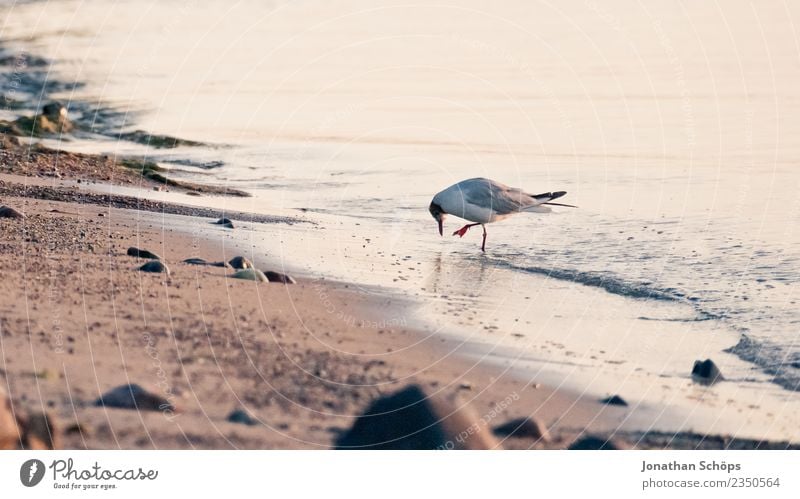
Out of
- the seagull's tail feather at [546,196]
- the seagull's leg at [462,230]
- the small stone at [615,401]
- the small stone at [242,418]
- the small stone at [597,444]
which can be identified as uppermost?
the seagull's tail feather at [546,196]

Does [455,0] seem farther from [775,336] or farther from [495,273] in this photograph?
[775,336]

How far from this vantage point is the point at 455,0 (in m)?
19.4

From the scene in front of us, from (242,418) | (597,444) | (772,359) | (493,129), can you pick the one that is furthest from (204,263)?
(493,129)

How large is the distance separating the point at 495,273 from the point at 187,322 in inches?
185

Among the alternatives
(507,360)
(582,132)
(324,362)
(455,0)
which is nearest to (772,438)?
(507,360)

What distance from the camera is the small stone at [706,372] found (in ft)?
25.7

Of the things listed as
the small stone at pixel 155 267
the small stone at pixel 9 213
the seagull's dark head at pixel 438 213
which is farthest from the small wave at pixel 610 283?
the small stone at pixel 9 213

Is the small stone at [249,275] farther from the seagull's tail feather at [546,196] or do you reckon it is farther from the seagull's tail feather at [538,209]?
the seagull's tail feather at [538,209]

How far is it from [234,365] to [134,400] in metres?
0.92

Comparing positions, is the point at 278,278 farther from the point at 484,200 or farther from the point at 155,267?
the point at 484,200

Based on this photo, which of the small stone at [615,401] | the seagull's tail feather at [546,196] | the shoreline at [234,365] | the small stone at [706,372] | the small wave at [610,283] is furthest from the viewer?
the seagull's tail feather at [546,196]

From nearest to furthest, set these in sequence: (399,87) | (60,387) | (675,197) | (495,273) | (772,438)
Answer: (60,387)
(772,438)
(495,273)
(675,197)
(399,87)

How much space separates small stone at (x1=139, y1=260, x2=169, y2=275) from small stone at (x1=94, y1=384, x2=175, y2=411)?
3136mm

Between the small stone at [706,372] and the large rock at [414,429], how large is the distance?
207 centimetres
